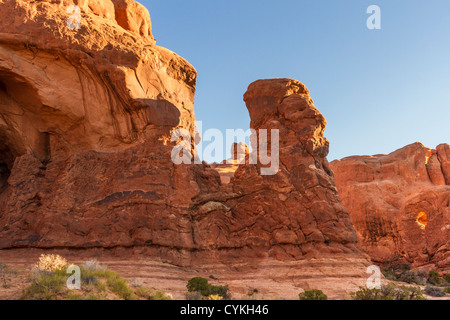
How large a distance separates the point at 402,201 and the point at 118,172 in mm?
Answer: 31197

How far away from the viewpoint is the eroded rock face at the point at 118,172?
1773 cm

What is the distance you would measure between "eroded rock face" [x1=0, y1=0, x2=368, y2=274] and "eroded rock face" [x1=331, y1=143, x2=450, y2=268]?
1927 centimetres

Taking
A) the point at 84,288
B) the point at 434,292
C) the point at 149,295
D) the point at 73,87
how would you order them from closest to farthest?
the point at 84,288, the point at 149,295, the point at 434,292, the point at 73,87

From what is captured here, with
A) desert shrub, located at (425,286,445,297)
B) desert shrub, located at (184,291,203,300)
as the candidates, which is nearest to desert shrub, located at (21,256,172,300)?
desert shrub, located at (184,291,203,300)

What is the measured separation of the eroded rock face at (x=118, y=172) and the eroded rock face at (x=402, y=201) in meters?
19.3

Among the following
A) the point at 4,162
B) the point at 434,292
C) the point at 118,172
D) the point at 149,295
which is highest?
the point at 4,162

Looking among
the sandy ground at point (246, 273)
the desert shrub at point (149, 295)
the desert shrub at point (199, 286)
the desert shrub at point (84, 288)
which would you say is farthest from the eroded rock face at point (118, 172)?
the desert shrub at point (149, 295)

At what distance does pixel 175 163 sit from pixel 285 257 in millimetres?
7318

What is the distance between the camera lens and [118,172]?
18.9 meters

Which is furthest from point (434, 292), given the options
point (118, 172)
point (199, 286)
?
point (118, 172)

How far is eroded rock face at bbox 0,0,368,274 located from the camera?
17.7 metres

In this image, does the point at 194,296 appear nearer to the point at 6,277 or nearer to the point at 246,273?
the point at 6,277

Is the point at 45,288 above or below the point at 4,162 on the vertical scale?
below

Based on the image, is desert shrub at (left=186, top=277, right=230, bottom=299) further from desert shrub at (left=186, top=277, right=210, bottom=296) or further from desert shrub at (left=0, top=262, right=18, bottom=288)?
desert shrub at (left=0, top=262, right=18, bottom=288)
